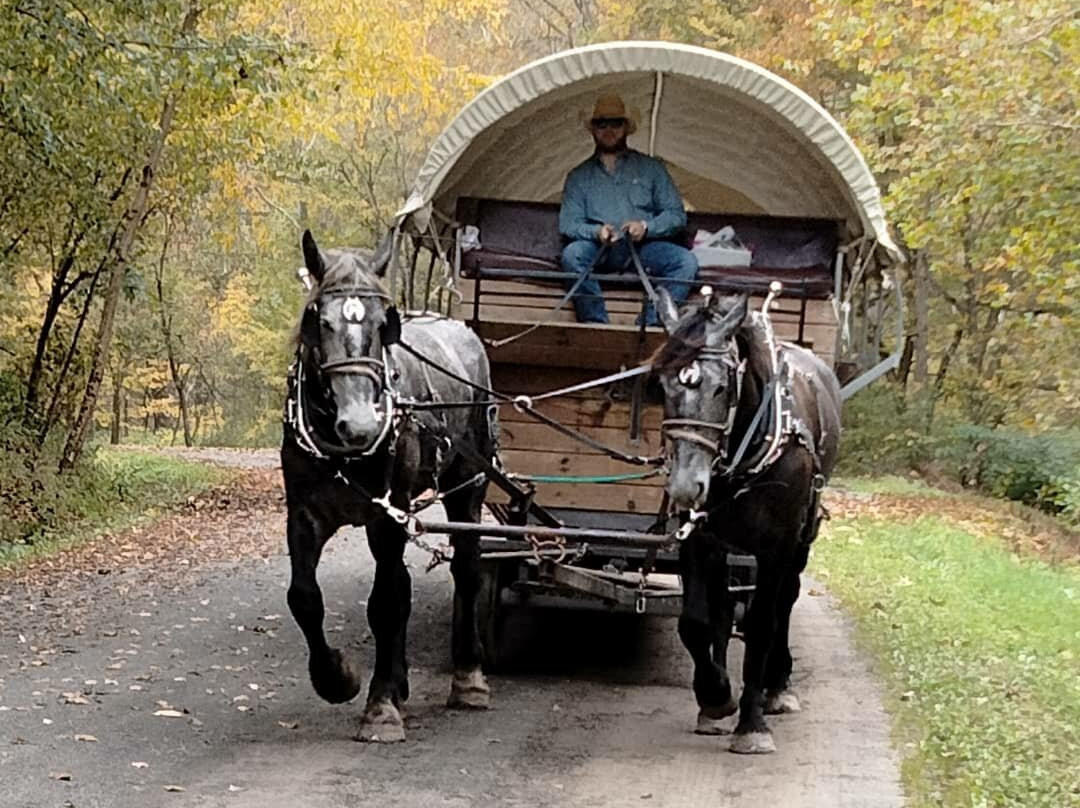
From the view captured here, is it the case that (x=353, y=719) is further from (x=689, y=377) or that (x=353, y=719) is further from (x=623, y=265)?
(x=623, y=265)

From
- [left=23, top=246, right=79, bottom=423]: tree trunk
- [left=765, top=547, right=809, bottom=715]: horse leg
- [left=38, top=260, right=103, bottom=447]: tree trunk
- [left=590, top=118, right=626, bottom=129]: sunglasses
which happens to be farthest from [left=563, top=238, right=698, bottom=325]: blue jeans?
[left=38, top=260, right=103, bottom=447]: tree trunk

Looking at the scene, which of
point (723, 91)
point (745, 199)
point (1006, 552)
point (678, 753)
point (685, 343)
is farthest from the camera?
point (1006, 552)

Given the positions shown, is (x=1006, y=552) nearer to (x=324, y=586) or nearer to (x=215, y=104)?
(x=324, y=586)

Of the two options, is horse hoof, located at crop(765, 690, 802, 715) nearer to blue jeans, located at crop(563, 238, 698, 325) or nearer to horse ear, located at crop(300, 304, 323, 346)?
blue jeans, located at crop(563, 238, 698, 325)

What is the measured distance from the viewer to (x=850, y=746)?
658cm

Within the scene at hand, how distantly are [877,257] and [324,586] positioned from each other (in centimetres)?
491

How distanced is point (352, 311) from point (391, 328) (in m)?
0.24

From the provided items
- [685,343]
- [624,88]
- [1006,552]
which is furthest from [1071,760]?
[1006,552]

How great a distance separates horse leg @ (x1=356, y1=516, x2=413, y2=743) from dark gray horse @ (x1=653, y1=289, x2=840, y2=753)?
1292 millimetres

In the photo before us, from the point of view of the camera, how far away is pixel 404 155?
89.2 feet

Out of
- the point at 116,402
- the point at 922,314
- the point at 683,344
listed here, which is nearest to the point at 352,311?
the point at 683,344

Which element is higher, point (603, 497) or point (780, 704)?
point (603, 497)

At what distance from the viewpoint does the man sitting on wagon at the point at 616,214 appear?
833 cm

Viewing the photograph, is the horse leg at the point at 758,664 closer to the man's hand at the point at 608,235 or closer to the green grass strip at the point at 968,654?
the green grass strip at the point at 968,654
